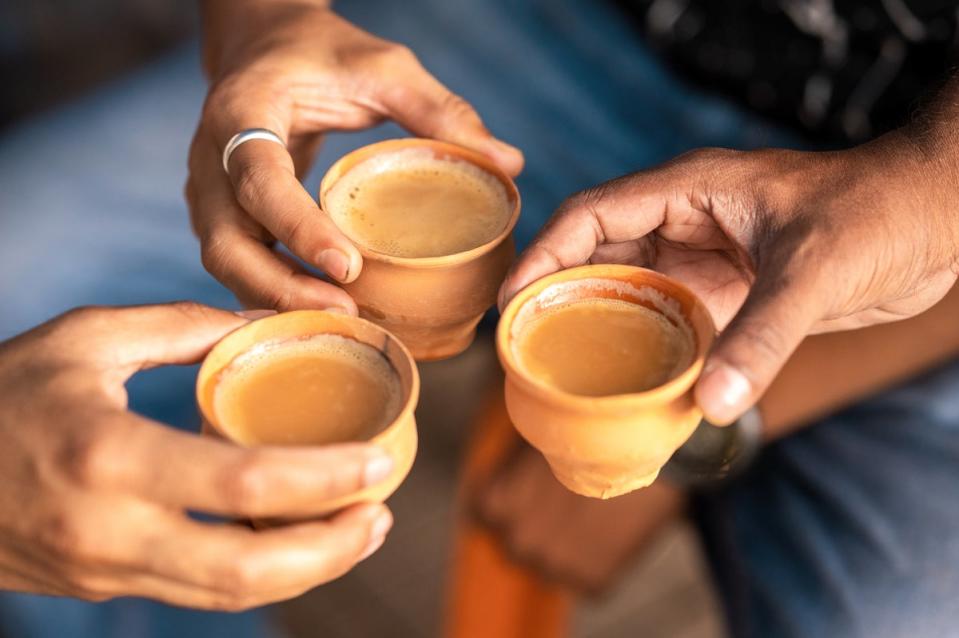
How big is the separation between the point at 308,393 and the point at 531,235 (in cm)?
80

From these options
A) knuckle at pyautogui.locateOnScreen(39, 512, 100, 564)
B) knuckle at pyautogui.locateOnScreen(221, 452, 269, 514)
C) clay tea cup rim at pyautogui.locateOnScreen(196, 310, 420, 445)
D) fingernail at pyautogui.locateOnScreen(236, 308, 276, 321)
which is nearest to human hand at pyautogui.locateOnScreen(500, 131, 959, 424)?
clay tea cup rim at pyautogui.locateOnScreen(196, 310, 420, 445)

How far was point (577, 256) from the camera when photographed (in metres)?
1.06

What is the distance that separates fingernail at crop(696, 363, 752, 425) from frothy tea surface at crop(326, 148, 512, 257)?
1.24ft

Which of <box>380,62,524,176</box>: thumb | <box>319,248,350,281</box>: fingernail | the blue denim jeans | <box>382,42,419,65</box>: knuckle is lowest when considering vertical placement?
the blue denim jeans

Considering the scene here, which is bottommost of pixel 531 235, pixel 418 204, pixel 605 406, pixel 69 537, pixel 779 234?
pixel 531 235

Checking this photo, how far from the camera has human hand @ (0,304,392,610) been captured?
2.65ft

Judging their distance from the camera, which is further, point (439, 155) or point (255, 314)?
point (439, 155)

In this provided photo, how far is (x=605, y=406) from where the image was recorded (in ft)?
2.79

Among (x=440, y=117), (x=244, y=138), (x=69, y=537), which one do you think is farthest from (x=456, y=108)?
(x=69, y=537)

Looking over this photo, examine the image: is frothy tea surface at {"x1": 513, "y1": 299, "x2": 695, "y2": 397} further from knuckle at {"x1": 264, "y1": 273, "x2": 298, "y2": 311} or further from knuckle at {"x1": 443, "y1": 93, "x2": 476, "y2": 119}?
knuckle at {"x1": 443, "y1": 93, "x2": 476, "y2": 119}

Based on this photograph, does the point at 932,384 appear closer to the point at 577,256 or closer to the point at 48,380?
the point at 577,256

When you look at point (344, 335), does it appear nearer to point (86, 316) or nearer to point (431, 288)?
point (431, 288)

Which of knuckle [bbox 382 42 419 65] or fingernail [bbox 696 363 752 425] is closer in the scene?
fingernail [bbox 696 363 752 425]

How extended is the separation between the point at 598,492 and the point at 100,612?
1.11 meters
